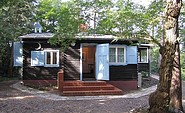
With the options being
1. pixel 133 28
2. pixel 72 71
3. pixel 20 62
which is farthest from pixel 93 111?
pixel 20 62

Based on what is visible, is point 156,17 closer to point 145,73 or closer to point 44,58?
point 44,58

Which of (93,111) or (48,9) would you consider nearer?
(93,111)

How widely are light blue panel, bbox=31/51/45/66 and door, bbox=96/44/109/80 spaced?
3134 millimetres

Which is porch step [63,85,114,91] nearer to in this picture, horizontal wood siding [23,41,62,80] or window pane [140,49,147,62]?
horizontal wood siding [23,41,62,80]

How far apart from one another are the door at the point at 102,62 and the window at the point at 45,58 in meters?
2.35

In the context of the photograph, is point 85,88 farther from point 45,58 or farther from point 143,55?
point 143,55

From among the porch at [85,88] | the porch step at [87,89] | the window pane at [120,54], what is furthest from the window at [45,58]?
the window pane at [120,54]

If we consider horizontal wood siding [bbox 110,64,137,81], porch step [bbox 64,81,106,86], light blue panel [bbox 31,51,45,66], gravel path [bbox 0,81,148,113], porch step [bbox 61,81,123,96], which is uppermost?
light blue panel [bbox 31,51,45,66]

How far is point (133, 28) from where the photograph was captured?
7.34 m

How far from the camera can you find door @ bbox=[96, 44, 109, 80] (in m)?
13.2

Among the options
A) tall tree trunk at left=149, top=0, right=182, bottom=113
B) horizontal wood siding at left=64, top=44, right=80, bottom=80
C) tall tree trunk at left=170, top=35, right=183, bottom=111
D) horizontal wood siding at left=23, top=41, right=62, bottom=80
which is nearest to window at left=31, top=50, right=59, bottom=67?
horizontal wood siding at left=23, top=41, right=62, bottom=80

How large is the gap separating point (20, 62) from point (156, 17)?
9.46 meters

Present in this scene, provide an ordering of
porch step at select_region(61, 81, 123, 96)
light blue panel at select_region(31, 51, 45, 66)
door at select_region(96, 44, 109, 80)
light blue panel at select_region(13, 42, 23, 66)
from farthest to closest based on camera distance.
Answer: light blue panel at select_region(13, 42, 23, 66) < light blue panel at select_region(31, 51, 45, 66) < door at select_region(96, 44, 109, 80) < porch step at select_region(61, 81, 123, 96)

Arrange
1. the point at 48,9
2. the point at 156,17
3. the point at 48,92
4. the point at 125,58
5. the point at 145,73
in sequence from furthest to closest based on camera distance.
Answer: the point at 145,73 → the point at 125,58 → the point at 48,92 → the point at 48,9 → the point at 156,17
